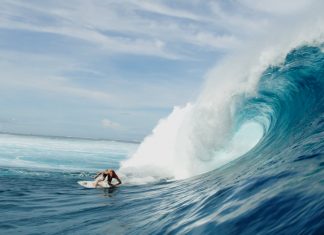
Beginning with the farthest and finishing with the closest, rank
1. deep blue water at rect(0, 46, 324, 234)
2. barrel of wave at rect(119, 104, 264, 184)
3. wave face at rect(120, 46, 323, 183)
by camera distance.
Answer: barrel of wave at rect(119, 104, 264, 184), wave face at rect(120, 46, 323, 183), deep blue water at rect(0, 46, 324, 234)

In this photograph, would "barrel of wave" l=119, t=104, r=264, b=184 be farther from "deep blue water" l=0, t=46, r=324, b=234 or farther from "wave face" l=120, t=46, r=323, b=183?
"deep blue water" l=0, t=46, r=324, b=234

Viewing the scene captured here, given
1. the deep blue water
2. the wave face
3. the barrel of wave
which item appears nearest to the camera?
the deep blue water

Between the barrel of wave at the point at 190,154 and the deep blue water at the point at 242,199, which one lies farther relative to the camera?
the barrel of wave at the point at 190,154

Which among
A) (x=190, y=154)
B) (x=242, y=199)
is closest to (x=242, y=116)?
(x=190, y=154)

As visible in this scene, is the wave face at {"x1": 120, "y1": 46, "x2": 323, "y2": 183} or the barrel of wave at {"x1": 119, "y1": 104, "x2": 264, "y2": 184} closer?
the wave face at {"x1": 120, "y1": 46, "x2": 323, "y2": 183}

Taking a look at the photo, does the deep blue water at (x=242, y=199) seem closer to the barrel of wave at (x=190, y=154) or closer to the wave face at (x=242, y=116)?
the wave face at (x=242, y=116)

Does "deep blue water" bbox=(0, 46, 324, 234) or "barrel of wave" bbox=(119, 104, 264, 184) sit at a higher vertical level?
"barrel of wave" bbox=(119, 104, 264, 184)

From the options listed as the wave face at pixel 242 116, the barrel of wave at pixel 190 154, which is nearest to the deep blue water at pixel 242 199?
the wave face at pixel 242 116

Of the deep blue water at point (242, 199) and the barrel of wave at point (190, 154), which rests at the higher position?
the barrel of wave at point (190, 154)

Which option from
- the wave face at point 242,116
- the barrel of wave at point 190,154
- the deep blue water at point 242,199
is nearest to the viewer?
the deep blue water at point 242,199

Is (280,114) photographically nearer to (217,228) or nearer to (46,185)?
(46,185)

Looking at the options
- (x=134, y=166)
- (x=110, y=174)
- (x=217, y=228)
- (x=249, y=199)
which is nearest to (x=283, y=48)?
(x=110, y=174)

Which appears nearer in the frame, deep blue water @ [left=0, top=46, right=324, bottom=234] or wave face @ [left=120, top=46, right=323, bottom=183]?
deep blue water @ [left=0, top=46, right=324, bottom=234]

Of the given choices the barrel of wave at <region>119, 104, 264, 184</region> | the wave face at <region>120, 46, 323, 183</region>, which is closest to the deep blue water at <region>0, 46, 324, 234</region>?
the wave face at <region>120, 46, 323, 183</region>
